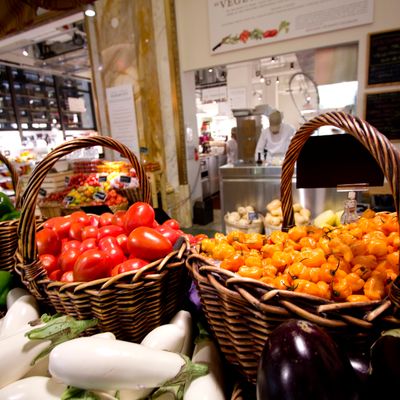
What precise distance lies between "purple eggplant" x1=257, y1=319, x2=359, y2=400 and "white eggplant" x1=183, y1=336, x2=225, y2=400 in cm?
17

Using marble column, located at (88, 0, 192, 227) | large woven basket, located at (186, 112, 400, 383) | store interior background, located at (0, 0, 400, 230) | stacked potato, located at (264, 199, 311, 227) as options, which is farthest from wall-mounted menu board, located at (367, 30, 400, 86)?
large woven basket, located at (186, 112, 400, 383)

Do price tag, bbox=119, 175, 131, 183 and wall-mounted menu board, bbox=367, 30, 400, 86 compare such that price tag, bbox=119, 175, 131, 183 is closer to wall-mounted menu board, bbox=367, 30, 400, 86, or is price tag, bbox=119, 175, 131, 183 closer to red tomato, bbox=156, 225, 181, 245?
red tomato, bbox=156, 225, 181, 245

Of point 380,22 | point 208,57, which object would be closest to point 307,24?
point 380,22

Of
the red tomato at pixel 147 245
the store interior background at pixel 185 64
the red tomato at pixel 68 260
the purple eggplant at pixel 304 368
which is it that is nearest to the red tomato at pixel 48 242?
the red tomato at pixel 68 260

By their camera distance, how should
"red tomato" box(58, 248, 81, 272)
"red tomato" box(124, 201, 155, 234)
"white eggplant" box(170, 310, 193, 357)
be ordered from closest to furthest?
1. "white eggplant" box(170, 310, 193, 357)
2. "red tomato" box(58, 248, 81, 272)
3. "red tomato" box(124, 201, 155, 234)

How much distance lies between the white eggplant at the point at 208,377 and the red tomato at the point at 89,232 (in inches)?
20.0

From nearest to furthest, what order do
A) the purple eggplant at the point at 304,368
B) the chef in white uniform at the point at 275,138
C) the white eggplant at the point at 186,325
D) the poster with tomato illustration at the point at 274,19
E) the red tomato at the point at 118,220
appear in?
the purple eggplant at the point at 304,368 → the white eggplant at the point at 186,325 → the red tomato at the point at 118,220 → the poster with tomato illustration at the point at 274,19 → the chef in white uniform at the point at 275,138

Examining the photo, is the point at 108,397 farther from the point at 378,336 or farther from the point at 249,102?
the point at 249,102

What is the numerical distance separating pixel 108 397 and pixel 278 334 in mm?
345

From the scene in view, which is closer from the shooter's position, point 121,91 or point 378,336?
point 378,336

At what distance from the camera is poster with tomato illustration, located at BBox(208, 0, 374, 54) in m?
2.91

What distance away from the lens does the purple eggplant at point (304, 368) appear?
0.39 m

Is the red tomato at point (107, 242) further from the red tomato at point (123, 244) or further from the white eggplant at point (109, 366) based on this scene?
the white eggplant at point (109, 366)

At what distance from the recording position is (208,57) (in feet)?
12.3
